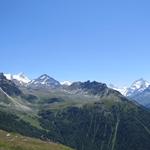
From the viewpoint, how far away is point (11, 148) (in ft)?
652
